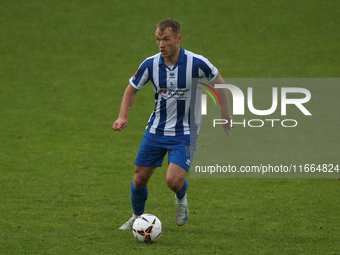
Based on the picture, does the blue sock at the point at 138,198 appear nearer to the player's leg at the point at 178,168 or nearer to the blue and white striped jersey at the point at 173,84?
the player's leg at the point at 178,168

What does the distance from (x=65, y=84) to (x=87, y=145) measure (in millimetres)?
6646

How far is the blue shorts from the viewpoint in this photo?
18.4 feet

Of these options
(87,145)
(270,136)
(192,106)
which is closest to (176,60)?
(192,106)

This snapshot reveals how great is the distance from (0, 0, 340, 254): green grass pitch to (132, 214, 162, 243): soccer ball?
0.34 ft

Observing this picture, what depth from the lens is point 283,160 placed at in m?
10.3

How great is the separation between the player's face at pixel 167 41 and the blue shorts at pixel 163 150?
99 cm

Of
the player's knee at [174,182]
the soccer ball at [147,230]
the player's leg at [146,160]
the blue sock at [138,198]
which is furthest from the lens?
the blue sock at [138,198]

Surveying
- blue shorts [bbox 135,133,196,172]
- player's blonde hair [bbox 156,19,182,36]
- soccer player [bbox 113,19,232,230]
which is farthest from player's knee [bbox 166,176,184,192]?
player's blonde hair [bbox 156,19,182,36]

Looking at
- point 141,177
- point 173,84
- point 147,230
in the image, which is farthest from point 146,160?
point 173,84

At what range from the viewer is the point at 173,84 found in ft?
18.4

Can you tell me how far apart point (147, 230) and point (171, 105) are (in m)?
1.47

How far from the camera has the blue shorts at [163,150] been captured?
5621 millimetres

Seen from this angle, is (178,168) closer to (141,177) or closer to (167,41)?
(141,177)

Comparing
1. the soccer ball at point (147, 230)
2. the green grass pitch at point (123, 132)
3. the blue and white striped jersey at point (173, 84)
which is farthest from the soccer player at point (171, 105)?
the green grass pitch at point (123, 132)
